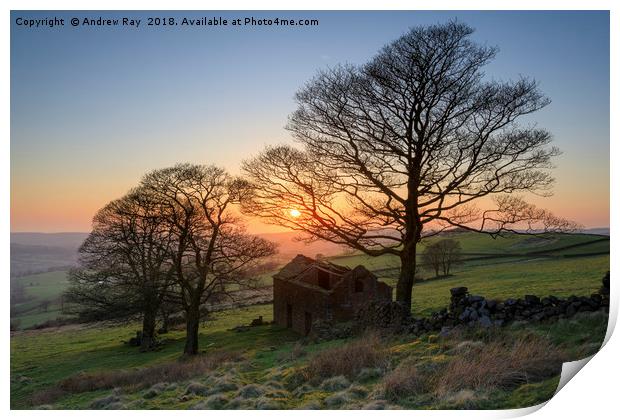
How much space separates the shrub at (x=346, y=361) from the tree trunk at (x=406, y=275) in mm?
1946

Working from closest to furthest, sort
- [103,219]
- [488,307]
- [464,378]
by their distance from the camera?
[464,378] → [488,307] → [103,219]

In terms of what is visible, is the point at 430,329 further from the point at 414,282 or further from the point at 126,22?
the point at 126,22

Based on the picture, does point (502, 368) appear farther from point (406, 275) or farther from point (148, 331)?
point (148, 331)

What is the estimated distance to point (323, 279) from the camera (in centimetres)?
1136

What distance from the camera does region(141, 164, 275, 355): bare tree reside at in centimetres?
963

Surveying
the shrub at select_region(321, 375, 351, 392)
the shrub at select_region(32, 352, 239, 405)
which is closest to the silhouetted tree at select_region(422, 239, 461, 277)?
the shrub at select_region(321, 375, 351, 392)

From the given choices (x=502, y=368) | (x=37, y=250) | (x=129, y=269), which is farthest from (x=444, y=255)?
(x=37, y=250)

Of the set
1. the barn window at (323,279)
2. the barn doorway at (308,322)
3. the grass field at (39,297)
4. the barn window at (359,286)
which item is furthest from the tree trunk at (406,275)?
the grass field at (39,297)

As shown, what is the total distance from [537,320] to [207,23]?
7596 mm

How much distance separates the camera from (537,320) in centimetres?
860

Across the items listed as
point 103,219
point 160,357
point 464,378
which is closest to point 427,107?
point 464,378

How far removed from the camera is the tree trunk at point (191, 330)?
10703 millimetres

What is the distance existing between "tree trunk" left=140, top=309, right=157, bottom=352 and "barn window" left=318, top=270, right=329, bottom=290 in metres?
3.68

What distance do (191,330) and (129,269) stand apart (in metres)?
1.85
